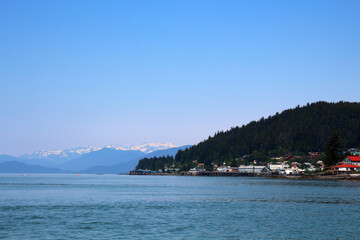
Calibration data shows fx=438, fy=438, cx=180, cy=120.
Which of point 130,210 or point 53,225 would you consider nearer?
point 53,225

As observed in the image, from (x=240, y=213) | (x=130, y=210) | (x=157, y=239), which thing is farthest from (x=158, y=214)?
(x=157, y=239)

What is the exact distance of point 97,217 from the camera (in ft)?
167

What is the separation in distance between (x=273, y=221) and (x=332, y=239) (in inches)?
432

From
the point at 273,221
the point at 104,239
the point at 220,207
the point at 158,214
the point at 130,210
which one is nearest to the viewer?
the point at 104,239

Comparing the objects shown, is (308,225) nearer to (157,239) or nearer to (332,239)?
(332,239)

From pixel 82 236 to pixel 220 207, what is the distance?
2966cm

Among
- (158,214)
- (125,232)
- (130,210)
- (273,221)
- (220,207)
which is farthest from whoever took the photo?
(220,207)

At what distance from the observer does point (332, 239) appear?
1479 inches

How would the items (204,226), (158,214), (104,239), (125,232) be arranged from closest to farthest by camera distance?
(104,239)
(125,232)
(204,226)
(158,214)

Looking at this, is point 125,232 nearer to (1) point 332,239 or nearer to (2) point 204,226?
(2) point 204,226

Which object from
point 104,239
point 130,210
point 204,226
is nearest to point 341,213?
point 204,226

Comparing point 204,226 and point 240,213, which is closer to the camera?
point 204,226

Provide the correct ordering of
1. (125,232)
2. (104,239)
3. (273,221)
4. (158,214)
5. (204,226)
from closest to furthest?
(104,239) → (125,232) → (204,226) → (273,221) → (158,214)

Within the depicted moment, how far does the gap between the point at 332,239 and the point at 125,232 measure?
721 inches
